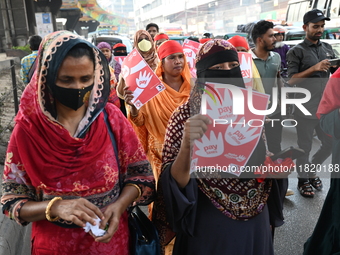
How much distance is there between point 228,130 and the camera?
5.33ft

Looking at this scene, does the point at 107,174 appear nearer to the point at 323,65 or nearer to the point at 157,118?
the point at 157,118

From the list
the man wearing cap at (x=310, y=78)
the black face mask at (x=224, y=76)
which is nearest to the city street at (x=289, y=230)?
the man wearing cap at (x=310, y=78)

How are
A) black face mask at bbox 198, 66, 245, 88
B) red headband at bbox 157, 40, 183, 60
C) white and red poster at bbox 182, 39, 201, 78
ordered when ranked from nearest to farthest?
black face mask at bbox 198, 66, 245, 88 → red headband at bbox 157, 40, 183, 60 → white and red poster at bbox 182, 39, 201, 78

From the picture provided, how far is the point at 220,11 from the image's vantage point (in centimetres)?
5409

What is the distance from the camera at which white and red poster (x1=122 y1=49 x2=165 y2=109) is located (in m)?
2.89

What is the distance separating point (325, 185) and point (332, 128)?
243cm

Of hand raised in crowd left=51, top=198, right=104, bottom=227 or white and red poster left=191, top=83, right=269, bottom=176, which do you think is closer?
hand raised in crowd left=51, top=198, right=104, bottom=227

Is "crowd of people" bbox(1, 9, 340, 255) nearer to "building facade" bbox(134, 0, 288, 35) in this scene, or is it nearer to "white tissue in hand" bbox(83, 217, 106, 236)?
"white tissue in hand" bbox(83, 217, 106, 236)

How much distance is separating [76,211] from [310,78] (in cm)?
340

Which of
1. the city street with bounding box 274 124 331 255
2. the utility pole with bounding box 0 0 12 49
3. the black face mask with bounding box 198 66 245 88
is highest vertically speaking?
the black face mask with bounding box 198 66 245 88

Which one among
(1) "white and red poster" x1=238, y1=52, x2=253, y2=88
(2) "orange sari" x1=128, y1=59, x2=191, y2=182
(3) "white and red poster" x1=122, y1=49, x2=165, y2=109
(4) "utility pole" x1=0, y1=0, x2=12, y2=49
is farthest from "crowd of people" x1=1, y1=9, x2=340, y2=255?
(4) "utility pole" x1=0, y1=0, x2=12, y2=49

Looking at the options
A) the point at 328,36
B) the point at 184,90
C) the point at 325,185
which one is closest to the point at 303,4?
the point at 328,36

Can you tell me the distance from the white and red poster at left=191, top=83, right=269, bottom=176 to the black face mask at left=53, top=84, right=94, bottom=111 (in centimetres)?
53

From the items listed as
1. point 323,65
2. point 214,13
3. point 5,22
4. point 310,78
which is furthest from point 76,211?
point 214,13
